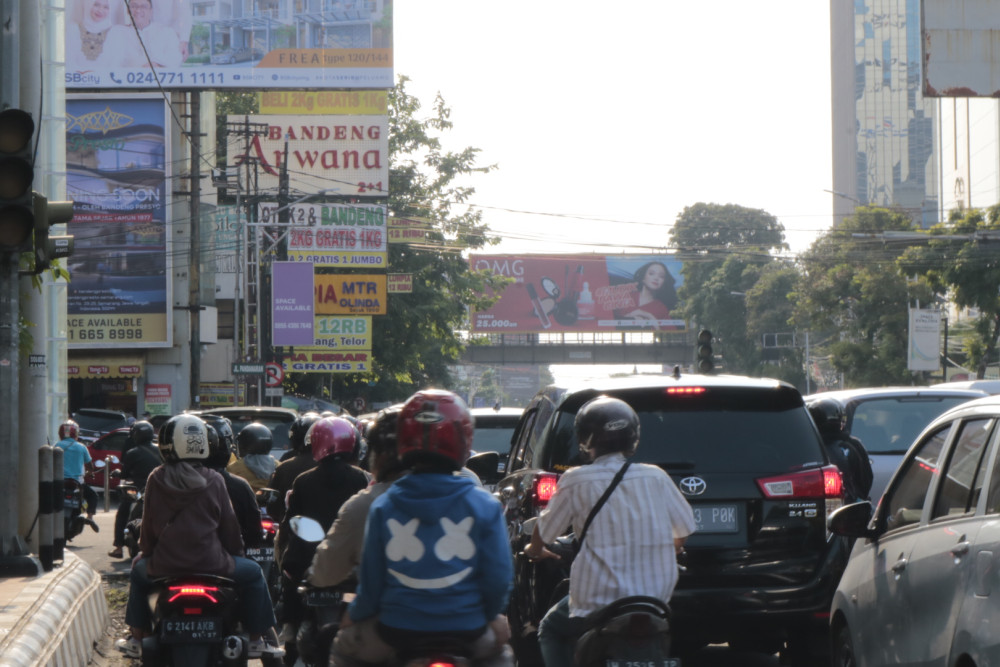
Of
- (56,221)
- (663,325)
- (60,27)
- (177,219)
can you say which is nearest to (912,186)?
(663,325)

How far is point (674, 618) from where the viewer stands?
264 inches

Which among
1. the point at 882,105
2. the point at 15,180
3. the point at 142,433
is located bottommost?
the point at 142,433

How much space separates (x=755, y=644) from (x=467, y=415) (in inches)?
169

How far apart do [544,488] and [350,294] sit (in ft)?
113

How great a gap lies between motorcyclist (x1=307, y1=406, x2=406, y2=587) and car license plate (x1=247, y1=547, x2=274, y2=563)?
3.04 meters

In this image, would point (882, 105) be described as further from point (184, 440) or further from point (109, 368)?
point (184, 440)

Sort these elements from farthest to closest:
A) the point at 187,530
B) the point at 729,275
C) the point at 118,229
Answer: the point at 729,275
the point at 118,229
the point at 187,530

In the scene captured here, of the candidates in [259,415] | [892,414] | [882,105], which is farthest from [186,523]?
[882,105]

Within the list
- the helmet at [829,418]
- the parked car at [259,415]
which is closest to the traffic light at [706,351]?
the parked car at [259,415]

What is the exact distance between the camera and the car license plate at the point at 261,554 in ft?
26.3

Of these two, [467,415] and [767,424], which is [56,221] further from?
[467,415]

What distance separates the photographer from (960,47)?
23.9 metres

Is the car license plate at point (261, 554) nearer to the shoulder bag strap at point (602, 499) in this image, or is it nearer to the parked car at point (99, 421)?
the shoulder bag strap at point (602, 499)

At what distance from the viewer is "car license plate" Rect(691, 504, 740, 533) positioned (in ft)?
21.8
